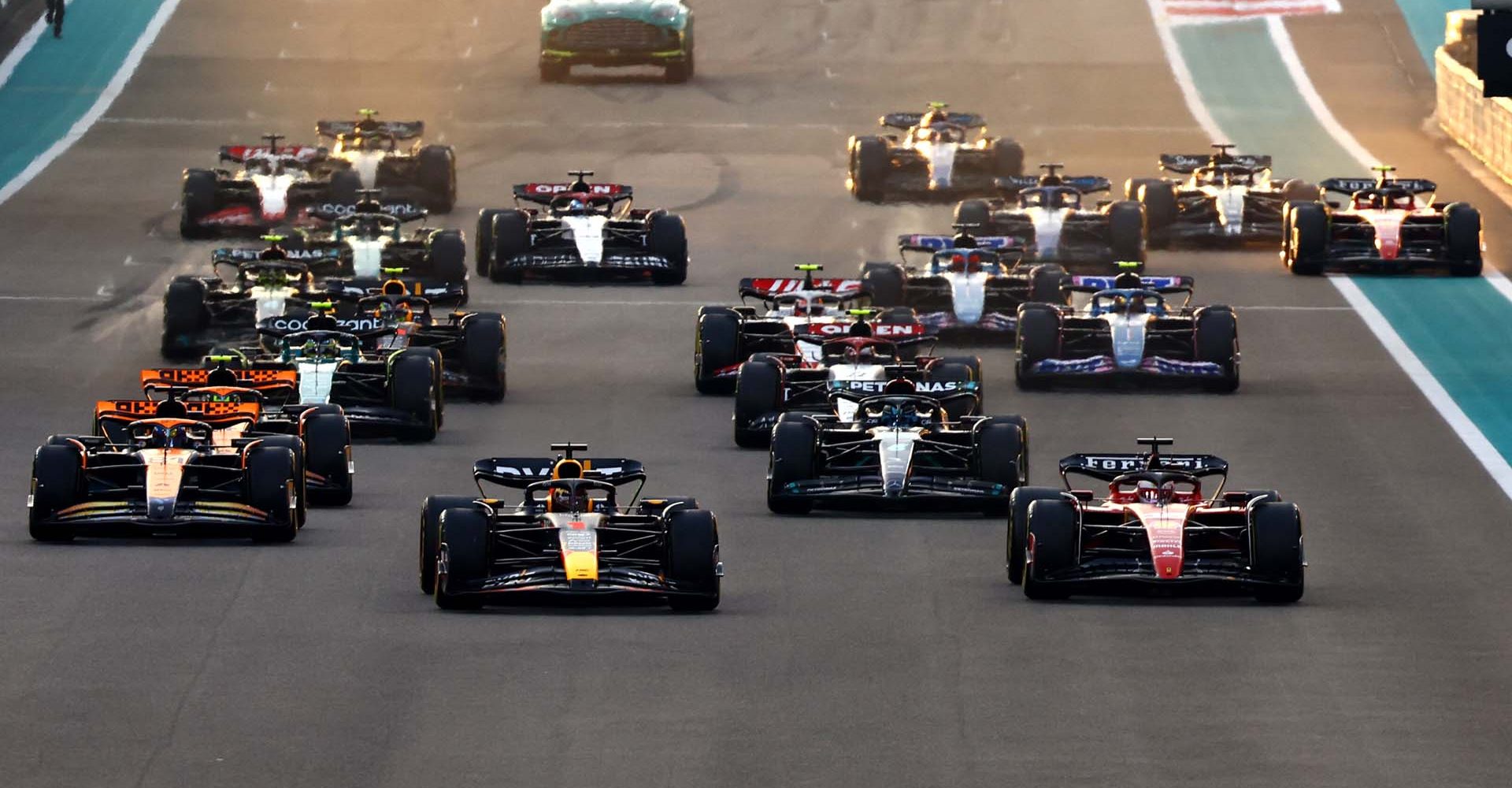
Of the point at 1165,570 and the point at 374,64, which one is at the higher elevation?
the point at 374,64

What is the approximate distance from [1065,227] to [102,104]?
942 inches

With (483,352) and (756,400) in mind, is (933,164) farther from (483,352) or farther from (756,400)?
(756,400)

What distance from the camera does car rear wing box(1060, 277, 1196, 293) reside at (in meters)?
37.2

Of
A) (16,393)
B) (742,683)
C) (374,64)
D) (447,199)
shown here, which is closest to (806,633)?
(742,683)

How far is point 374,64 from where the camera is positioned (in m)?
68.2

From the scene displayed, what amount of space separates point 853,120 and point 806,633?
1570 inches

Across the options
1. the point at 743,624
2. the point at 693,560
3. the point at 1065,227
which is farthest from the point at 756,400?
the point at 1065,227

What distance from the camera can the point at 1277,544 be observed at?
79.4 feet

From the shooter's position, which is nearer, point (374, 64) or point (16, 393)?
point (16, 393)

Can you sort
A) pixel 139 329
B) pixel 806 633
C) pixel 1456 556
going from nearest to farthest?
pixel 806 633 → pixel 1456 556 → pixel 139 329

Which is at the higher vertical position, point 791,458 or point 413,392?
point 413,392

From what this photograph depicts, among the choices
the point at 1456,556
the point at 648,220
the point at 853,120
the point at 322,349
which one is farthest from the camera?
the point at 853,120

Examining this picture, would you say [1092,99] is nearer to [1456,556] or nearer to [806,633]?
[1456,556]

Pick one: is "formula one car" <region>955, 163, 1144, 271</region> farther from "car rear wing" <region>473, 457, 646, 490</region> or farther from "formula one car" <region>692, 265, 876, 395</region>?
"car rear wing" <region>473, 457, 646, 490</region>
